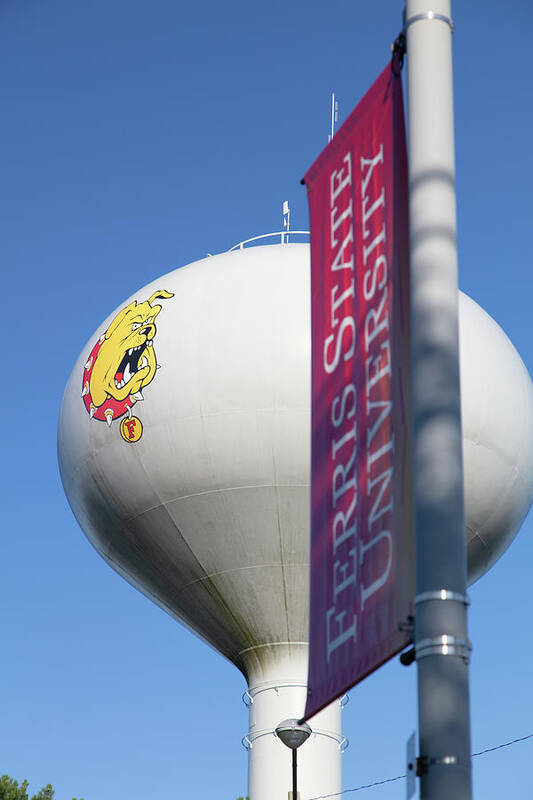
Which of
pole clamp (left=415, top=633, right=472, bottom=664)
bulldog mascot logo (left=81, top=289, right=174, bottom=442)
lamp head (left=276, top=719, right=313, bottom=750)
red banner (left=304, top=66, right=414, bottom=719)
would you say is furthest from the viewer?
bulldog mascot logo (left=81, top=289, right=174, bottom=442)

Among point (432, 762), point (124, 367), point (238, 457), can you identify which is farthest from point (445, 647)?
point (124, 367)

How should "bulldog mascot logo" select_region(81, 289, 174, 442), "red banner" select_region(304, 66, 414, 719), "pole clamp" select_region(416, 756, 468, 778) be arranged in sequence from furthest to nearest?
"bulldog mascot logo" select_region(81, 289, 174, 442) → "red banner" select_region(304, 66, 414, 719) → "pole clamp" select_region(416, 756, 468, 778)

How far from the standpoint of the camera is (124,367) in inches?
675

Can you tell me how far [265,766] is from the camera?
17875 mm

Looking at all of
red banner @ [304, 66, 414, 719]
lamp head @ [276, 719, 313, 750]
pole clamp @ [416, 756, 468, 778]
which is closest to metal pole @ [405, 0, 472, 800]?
pole clamp @ [416, 756, 468, 778]

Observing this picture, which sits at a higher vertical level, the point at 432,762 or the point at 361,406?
the point at 361,406

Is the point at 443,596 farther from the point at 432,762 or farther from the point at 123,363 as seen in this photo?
the point at 123,363

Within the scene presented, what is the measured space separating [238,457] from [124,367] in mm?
2237

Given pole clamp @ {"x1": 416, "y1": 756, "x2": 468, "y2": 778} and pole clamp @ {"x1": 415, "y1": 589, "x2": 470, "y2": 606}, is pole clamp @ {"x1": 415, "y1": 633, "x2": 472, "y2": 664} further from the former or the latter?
pole clamp @ {"x1": 416, "y1": 756, "x2": 468, "y2": 778}

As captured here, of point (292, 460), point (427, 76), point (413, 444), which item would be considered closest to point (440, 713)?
point (413, 444)

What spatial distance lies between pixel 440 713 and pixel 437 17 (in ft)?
10.9

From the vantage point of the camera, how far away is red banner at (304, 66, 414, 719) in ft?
17.7

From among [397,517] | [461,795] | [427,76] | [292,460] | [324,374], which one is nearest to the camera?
[461,795]

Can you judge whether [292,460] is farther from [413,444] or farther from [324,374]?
[413,444]
